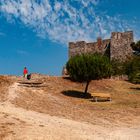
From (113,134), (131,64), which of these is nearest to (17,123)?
(113,134)

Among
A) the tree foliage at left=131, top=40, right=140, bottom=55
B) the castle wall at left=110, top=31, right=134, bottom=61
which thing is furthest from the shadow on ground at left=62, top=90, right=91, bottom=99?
the castle wall at left=110, top=31, right=134, bottom=61

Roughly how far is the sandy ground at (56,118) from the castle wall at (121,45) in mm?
31461

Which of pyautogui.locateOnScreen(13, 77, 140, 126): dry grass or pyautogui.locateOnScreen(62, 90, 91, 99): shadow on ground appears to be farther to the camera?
pyautogui.locateOnScreen(62, 90, 91, 99): shadow on ground

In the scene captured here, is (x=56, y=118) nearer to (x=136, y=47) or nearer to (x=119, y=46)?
(x=136, y=47)

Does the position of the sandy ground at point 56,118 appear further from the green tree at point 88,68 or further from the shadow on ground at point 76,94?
the green tree at point 88,68

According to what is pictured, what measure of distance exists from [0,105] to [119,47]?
4542 centimetres

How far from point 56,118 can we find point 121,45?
45636 millimetres

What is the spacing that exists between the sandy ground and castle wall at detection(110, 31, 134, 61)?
103 feet

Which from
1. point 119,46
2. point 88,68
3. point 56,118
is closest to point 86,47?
point 119,46

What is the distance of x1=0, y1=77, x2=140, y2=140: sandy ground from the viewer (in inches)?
581

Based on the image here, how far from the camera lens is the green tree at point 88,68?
33406 mm

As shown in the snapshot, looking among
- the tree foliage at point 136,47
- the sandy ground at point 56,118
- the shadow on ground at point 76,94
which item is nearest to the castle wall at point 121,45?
the tree foliage at point 136,47

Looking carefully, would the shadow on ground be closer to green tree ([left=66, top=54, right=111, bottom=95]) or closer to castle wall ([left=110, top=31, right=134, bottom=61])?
green tree ([left=66, top=54, right=111, bottom=95])

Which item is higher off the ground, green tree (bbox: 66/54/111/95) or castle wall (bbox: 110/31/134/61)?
castle wall (bbox: 110/31/134/61)
